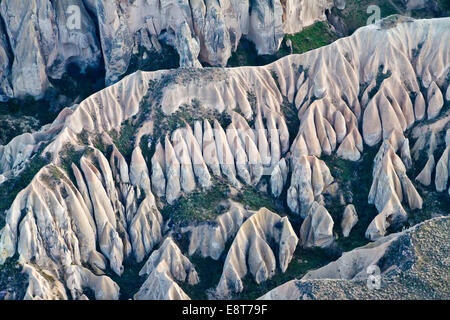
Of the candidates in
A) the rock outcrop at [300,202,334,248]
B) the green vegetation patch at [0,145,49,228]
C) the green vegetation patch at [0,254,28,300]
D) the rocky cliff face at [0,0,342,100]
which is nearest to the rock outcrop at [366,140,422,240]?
the rock outcrop at [300,202,334,248]

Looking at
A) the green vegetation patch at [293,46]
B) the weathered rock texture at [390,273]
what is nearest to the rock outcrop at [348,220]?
the weathered rock texture at [390,273]

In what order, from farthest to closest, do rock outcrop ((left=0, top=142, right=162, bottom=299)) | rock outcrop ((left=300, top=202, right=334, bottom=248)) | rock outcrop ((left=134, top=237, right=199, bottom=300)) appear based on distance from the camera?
rock outcrop ((left=300, top=202, right=334, bottom=248)) < rock outcrop ((left=0, top=142, right=162, bottom=299)) < rock outcrop ((left=134, top=237, right=199, bottom=300))

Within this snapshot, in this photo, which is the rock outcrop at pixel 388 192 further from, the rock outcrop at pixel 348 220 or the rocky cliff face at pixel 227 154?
the rock outcrop at pixel 348 220

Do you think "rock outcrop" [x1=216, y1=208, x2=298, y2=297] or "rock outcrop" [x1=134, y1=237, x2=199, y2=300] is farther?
"rock outcrop" [x1=216, y1=208, x2=298, y2=297]

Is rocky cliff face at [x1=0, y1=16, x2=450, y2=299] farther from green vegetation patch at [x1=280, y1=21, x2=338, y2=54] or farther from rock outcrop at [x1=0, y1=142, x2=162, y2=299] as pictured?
green vegetation patch at [x1=280, y1=21, x2=338, y2=54]

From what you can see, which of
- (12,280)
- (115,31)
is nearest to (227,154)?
(115,31)

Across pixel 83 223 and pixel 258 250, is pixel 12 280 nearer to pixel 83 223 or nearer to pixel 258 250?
pixel 83 223
